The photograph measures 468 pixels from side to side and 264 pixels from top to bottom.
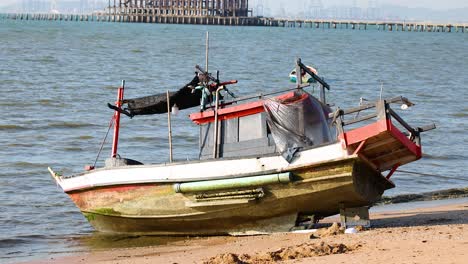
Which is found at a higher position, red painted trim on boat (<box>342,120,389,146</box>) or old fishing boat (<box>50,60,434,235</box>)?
red painted trim on boat (<box>342,120,389,146</box>)

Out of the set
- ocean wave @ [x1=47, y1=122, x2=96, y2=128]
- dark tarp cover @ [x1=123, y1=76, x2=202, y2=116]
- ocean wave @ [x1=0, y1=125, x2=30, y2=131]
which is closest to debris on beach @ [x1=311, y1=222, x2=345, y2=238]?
dark tarp cover @ [x1=123, y1=76, x2=202, y2=116]

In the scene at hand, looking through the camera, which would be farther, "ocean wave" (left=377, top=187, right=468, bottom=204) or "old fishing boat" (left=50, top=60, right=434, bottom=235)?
"ocean wave" (left=377, top=187, right=468, bottom=204)

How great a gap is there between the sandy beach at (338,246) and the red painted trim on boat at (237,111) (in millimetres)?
1956

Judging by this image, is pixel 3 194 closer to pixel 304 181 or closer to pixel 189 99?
pixel 189 99

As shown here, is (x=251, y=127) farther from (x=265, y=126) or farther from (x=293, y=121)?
(x=293, y=121)

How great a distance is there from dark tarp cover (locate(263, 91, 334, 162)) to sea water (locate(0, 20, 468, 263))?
1.38 m

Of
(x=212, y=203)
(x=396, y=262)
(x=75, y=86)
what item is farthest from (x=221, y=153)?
(x=75, y=86)

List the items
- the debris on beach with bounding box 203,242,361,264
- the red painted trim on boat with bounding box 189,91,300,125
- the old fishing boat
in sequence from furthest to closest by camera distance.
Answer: the red painted trim on boat with bounding box 189,91,300,125
the old fishing boat
the debris on beach with bounding box 203,242,361,264

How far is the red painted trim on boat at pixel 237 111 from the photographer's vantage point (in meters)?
16.5

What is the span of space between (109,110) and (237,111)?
68.0 feet

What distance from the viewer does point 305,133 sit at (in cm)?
1661

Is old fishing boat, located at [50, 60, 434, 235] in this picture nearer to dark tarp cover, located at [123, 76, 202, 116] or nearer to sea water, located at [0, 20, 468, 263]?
dark tarp cover, located at [123, 76, 202, 116]

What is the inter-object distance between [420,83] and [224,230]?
39.6 m

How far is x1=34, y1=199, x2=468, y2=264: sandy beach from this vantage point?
43.6 feet
